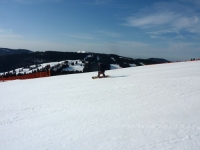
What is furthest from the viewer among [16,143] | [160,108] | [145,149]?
[160,108]

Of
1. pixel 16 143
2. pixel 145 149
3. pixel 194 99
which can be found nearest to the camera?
pixel 145 149

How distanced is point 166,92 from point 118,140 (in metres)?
4.68

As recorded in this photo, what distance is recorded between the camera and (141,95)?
27.7ft

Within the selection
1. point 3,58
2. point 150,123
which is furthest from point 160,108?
point 3,58

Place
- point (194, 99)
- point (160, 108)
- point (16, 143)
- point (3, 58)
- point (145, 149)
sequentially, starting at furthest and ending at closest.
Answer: point (3, 58)
point (194, 99)
point (160, 108)
point (16, 143)
point (145, 149)

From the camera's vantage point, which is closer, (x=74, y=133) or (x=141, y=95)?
(x=74, y=133)

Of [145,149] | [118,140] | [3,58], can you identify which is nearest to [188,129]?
[145,149]

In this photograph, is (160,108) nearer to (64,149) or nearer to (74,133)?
(74,133)

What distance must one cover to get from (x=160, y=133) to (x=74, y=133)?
2.16 m

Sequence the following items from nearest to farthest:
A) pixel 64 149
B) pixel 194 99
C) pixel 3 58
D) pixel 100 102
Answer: pixel 64 149, pixel 194 99, pixel 100 102, pixel 3 58

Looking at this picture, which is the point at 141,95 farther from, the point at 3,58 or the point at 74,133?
the point at 3,58

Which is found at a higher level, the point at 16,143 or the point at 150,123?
the point at 150,123

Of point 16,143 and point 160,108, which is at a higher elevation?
point 160,108

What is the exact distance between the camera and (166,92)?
27.8 feet
